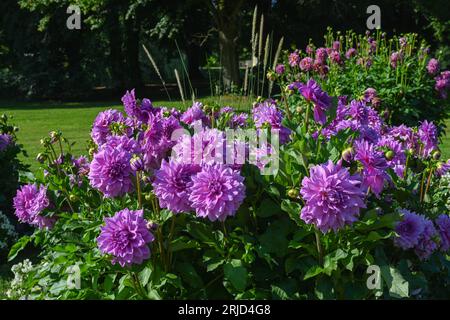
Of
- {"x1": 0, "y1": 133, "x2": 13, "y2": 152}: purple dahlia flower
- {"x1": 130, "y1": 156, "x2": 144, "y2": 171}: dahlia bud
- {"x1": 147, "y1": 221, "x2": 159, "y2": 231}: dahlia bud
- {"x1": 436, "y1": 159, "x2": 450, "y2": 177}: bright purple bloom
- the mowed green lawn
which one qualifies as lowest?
the mowed green lawn

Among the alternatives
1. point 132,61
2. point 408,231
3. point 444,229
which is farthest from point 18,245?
point 132,61

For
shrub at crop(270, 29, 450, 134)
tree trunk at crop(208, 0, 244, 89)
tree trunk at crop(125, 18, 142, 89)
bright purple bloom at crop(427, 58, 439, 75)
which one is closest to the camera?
shrub at crop(270, 29, 450, 134)

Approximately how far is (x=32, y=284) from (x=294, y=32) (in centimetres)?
2268

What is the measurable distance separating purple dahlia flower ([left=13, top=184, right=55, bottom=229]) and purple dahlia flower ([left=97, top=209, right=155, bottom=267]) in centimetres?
82

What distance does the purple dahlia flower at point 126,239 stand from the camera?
2352mm

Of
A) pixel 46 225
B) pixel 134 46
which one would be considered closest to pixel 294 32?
pixel 134 46

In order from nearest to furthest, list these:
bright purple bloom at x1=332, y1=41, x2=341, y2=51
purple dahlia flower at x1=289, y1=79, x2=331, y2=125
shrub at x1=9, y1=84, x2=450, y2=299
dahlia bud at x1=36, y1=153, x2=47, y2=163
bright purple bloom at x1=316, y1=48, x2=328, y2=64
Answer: shrub at x1=9, y1=84, x2=450, y2=299
purple dahlia flower at x1=289, y1=79, x2=331, y2=125
dahlia bud at x1=36, y1=153, x2=47, y2=163
bright purple bloom at x1=316, y1=48, x2=328, y2=64
bright purple bloom at x1=332, y1=41, x2=341, y2=51

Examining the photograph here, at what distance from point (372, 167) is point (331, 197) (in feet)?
1.02

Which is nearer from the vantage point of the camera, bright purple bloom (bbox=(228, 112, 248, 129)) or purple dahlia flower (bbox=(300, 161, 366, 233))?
purple dahlia flower (bbox=(300, 161, 366, 233))

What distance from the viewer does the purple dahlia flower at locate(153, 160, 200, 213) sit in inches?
95.0

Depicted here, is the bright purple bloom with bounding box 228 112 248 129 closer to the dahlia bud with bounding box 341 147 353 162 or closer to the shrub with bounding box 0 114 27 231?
the dahlia bud with bounding box 341 147 353 162

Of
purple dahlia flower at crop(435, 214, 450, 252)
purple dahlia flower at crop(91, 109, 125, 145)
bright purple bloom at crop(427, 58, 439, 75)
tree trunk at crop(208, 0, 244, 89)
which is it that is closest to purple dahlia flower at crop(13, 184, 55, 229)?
purple dahlia flower at crop(91, 109, 125, 145)

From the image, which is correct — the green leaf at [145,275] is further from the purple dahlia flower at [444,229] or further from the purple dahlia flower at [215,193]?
the purple dahlia flower at [444,229]

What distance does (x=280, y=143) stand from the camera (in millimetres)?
2961
